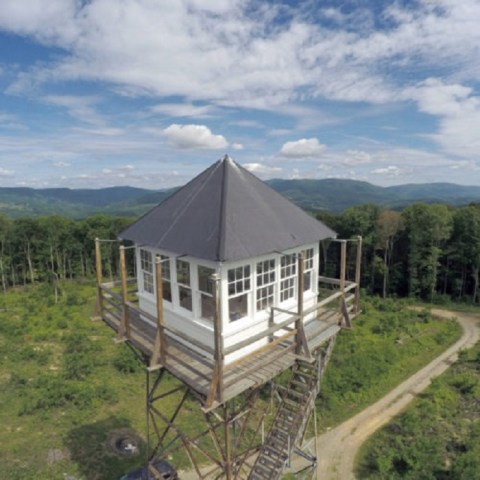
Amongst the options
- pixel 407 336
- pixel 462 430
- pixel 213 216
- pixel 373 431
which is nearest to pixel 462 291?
pixel 407 336

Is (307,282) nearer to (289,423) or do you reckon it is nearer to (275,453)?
(289,423)

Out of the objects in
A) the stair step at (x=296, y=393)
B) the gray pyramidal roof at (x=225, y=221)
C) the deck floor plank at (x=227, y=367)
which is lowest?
the stair step at (x=296, y=393)

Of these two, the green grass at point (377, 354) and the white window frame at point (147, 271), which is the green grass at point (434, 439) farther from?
the white window frame at point (147, 271)

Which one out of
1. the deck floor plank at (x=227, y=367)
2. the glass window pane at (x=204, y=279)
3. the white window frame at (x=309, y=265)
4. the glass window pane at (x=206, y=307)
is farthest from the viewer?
the white window frame at (x=309, y=265)

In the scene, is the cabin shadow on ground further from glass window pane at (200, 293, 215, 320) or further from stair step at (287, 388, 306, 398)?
glass window pane at (200, 293, 215, 320)

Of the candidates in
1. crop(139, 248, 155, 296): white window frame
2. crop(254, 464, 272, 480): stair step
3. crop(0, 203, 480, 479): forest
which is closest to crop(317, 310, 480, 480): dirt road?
crop(0, 203, 480, 479): forest

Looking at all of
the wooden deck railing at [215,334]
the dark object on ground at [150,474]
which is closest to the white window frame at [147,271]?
the wooden deck railing at [215,334]
